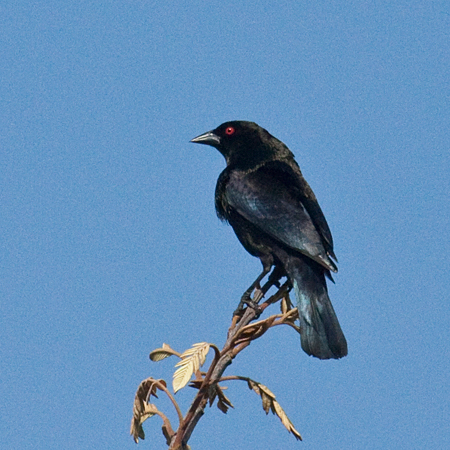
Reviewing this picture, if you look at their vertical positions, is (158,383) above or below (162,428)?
above

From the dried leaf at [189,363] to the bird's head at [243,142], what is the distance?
3.58 meters

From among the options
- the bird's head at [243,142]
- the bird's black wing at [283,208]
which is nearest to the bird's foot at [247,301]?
the bird's black wing at [283,208]

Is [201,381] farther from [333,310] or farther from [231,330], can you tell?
[333,310]

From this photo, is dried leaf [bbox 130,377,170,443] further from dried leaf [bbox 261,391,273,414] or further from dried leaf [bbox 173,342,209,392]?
dried leaf [bbox 261,391,273,414]

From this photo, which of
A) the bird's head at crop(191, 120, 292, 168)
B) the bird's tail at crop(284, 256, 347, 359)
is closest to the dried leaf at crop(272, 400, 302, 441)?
the bird's tail at crop(284, 256, 347, 359)

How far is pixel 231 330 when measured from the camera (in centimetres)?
266

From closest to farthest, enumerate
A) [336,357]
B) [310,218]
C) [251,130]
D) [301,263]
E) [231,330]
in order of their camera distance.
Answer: [231,330] < [336,357] < [301,263] < [310,218] < [251,130]

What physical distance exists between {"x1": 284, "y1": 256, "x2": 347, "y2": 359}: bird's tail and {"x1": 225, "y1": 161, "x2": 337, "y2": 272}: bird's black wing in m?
0.09

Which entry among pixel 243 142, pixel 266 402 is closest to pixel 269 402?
pixel 266 402

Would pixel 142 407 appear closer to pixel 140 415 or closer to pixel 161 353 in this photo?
pixel 140 415

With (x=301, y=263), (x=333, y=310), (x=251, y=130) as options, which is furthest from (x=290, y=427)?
(x=251, y=130)

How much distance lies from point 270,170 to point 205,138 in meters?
1.07

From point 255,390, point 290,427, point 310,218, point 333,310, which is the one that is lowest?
point 290,427

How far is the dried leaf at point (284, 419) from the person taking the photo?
6.99ft
